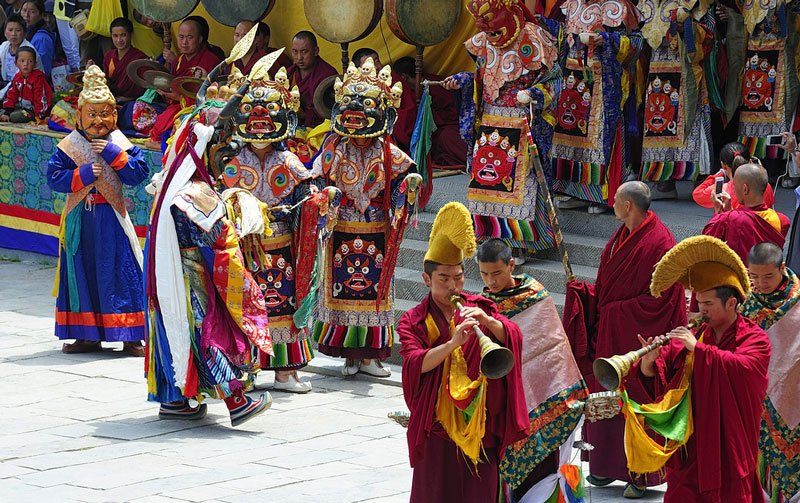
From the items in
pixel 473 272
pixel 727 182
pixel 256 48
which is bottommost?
pixel 473 272

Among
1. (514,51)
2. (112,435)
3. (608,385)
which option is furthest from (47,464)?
(514,51)

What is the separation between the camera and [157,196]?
8.45m

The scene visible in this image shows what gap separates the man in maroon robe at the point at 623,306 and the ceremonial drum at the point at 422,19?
5297mm

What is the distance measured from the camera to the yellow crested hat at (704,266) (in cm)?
575

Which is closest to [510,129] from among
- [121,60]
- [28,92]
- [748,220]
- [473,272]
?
[473,272]

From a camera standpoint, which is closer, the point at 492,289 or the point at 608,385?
the point at 608,385

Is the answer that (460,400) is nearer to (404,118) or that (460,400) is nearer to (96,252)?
(96,252)

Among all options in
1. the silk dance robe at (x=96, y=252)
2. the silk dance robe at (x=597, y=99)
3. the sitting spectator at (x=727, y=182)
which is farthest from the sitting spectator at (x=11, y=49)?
the sitting spectator at (x=727, y=182)

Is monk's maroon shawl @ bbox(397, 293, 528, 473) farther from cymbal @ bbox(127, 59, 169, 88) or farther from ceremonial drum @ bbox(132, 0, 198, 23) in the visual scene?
ceremonial drum @ bbox(132, 0, 198, 23)

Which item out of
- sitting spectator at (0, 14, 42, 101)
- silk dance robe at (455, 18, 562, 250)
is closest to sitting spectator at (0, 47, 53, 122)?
sitting spectator at (0, 14, 42, 101)

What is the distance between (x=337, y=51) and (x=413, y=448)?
8403 millimetres

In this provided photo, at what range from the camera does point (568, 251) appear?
10.9m

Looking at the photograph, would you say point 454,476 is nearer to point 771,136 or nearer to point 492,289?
point 492,289

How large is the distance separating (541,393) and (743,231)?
1961 millimetres
